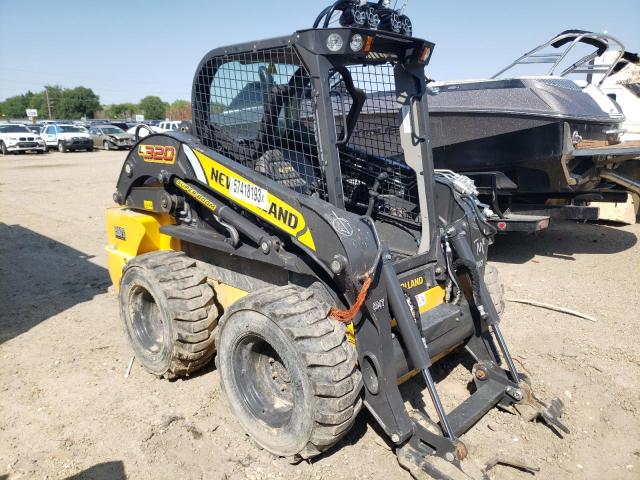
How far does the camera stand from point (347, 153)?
3.98 m

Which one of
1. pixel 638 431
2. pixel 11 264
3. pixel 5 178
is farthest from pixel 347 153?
pixel 5 178

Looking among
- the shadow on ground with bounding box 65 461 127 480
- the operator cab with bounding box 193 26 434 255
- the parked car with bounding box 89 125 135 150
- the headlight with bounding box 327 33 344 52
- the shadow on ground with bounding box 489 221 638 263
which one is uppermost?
the parked car with bounding box 89 125 135 150

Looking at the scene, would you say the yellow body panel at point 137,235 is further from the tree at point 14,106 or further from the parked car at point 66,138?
the tree at point 14,106

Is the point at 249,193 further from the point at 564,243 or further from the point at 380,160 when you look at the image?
the point at 564,243

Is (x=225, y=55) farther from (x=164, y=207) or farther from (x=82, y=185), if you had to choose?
(x=82, y=185)

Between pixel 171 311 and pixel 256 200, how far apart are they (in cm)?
106

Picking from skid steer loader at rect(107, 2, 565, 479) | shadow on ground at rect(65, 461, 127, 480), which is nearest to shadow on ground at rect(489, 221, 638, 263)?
skid steer loader at rect(107, 2, 565, 479)

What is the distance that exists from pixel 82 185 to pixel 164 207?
11949 mm

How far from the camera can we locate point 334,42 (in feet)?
9.16

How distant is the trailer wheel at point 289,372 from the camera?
8.52ft

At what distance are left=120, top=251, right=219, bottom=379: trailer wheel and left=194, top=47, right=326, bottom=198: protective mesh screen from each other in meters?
0.94

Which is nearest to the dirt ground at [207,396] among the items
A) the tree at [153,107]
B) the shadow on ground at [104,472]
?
the shadow on ground at [104,472]

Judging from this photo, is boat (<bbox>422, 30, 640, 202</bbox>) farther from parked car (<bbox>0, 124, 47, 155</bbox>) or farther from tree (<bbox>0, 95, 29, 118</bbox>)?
tree (<bbox>0, 95, 29, 118</bbox>)

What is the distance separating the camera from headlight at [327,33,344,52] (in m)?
2.77
